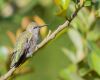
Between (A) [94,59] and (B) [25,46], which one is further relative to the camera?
(A) [94,59]

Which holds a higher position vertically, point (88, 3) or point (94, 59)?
point (88, 3)

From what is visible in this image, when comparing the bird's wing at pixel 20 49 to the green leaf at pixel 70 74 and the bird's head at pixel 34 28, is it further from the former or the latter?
the green leaf at pixel 70 74

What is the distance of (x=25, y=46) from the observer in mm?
1572

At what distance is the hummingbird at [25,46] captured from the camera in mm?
1498

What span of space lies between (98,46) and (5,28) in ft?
3.18

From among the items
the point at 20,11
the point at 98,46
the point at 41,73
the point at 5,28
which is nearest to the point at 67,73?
the point at 98,46

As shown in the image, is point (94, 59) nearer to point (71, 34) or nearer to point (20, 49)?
point (71, 34)

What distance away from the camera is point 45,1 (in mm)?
2719

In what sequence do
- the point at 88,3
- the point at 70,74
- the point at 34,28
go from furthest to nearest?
the point at 70,74 < the point at 34,28 < the point at 88,3

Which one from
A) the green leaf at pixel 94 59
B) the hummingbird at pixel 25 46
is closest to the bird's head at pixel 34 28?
the hummingbird at pixel 25 46

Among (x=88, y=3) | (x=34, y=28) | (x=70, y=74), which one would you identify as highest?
(x=88, y=3)

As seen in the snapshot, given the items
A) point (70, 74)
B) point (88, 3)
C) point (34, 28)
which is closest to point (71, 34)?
point (70, 74)

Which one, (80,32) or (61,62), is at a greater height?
(80,32)

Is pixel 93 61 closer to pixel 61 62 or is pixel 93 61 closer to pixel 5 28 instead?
pixel 5 28
